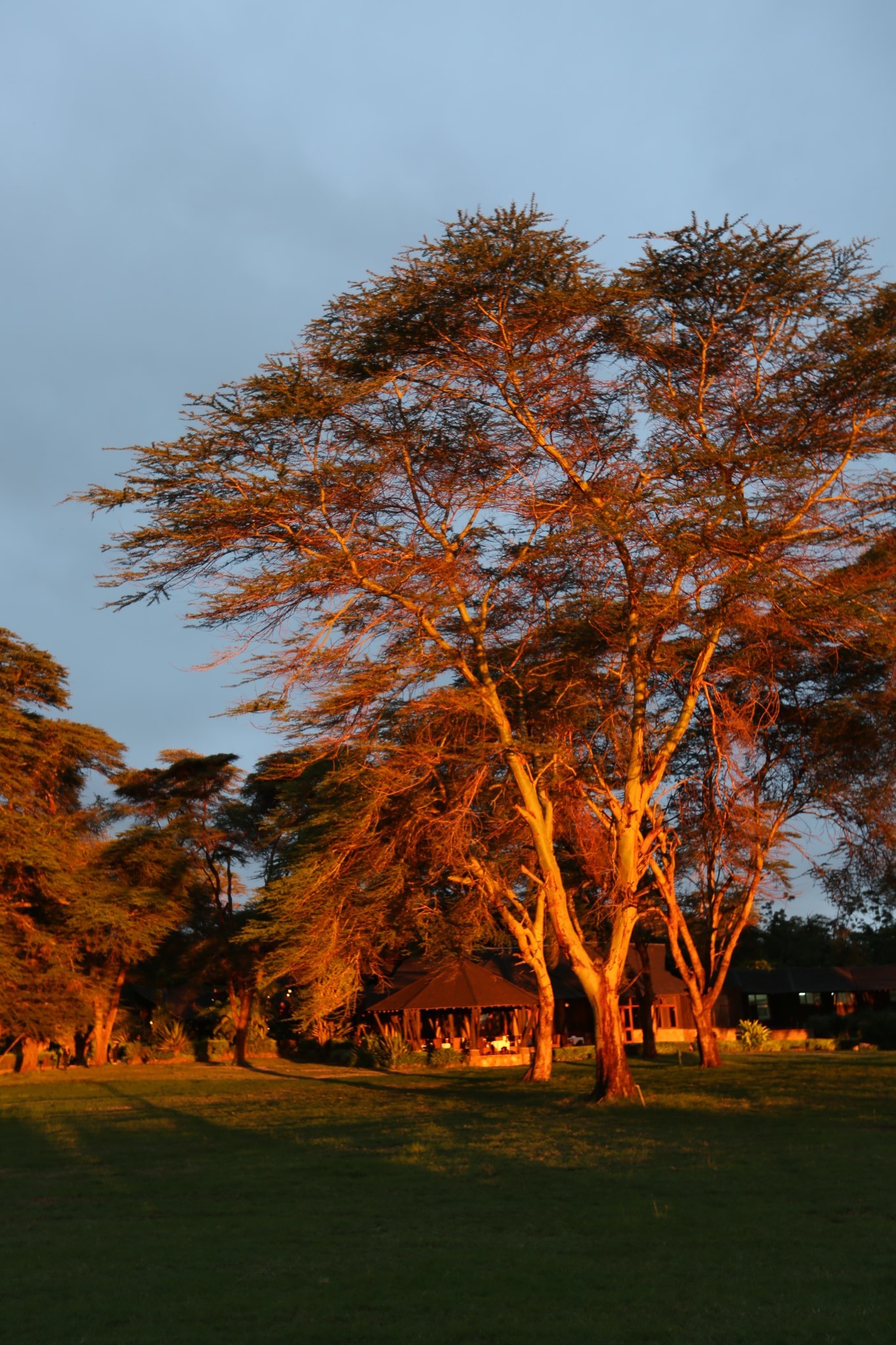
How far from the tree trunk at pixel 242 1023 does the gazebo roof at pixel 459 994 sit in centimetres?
529

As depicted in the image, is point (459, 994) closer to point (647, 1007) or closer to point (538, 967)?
point (647, 1007)

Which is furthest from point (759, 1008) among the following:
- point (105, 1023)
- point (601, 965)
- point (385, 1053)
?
point (601, 965)

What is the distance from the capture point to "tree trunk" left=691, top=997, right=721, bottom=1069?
29.7 meters

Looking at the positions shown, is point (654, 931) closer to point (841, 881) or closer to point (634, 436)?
point (841, 881)

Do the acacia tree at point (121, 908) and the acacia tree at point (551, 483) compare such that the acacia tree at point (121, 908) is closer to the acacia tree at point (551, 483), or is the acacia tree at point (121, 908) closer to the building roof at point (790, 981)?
the acacia tree at point (551, 483)

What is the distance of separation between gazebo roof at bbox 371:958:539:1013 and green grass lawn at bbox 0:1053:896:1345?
67.4 ft

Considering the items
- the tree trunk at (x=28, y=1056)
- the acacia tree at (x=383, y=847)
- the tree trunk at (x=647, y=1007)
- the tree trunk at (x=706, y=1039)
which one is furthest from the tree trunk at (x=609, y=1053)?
the tree trunk at (x=28, y=1056)

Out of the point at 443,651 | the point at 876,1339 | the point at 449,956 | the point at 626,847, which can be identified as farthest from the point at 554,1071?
the point at 876,1339

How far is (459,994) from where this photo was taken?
40.4 metres

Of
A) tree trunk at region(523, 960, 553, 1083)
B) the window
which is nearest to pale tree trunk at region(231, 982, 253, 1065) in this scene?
tree trunk at region(523, 960, 553, 1083)

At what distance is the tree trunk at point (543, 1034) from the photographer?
27.8 m

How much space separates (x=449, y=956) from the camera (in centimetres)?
3183

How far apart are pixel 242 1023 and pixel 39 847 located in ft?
40.6

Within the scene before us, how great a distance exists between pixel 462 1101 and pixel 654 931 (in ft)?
82.3
